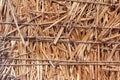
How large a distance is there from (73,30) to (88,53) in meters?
0.18

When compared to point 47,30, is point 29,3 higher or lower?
higher

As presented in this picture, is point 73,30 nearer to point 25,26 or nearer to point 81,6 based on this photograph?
point 81,6

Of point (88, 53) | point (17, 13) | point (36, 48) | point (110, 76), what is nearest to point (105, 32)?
point (88, 53)

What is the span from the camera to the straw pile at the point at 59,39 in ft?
5.26

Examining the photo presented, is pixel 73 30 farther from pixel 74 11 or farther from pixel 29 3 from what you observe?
pixel 29 3

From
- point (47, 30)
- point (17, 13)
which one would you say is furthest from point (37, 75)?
point (17, 13)

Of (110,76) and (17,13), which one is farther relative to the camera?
(110,76)

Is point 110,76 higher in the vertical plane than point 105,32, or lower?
lower

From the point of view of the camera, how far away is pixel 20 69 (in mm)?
1616

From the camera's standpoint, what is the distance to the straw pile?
5.26 feet

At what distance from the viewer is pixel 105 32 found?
1708 millimetres

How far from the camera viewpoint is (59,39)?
165cm

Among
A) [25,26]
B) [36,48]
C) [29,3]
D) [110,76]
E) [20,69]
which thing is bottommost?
[110,76]

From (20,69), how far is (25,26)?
26 cm
